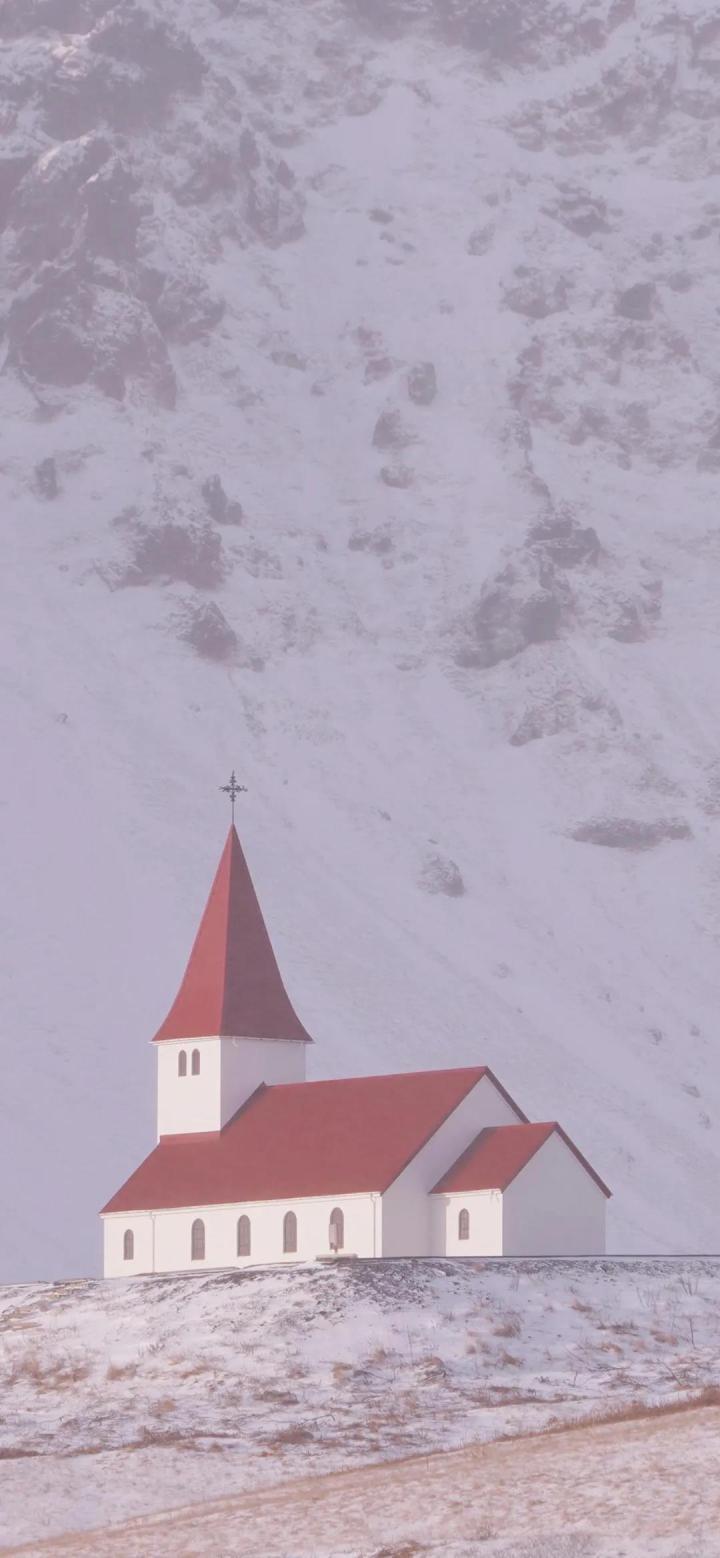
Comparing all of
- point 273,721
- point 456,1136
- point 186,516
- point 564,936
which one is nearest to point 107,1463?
point 456,1136

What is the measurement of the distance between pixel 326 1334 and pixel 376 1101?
1653 cm

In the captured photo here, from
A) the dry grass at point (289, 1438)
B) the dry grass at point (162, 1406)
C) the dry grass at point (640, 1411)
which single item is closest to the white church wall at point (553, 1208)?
the dry grass at point (162, 1406)

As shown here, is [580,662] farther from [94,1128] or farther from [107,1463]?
[107,1463]

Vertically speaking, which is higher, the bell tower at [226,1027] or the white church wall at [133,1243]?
the bell tower at [226,1027]

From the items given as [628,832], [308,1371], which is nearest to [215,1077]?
[308,1371]

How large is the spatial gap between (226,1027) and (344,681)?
93.8 meters

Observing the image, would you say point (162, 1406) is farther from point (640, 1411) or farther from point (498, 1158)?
point (498, 1158)

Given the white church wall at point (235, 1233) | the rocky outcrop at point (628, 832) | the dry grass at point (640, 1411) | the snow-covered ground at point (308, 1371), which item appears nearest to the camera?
the snow-covered ground at point (308, 1371)

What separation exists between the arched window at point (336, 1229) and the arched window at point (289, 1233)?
3.57ft

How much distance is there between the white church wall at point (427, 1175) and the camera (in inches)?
2343

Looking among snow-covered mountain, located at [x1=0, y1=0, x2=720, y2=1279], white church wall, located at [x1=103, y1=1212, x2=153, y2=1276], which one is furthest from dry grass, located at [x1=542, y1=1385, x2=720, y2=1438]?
snow-covered mountain, located at [x1=0, y1=0, x2=720, y2=1279]

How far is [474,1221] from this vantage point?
59.9m

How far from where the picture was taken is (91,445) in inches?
6742

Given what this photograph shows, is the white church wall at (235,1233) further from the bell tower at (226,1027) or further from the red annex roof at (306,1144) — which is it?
the bell tower at (226,1027)
